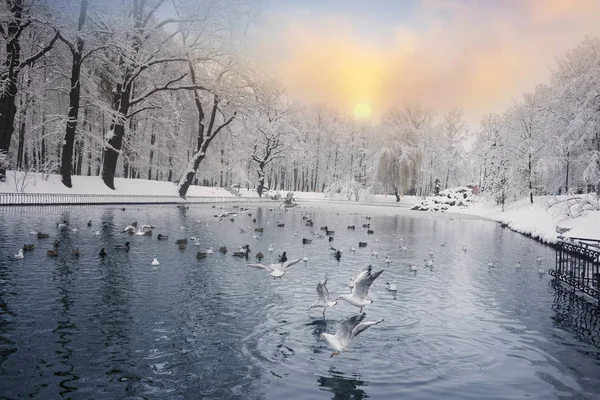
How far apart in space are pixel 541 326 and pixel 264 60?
41.9m

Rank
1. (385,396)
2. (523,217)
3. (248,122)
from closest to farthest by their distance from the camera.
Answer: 1. (385,396)
2. (523,217)
3. (248,122)

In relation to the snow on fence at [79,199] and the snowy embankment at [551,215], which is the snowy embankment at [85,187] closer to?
the snow on fence at [79,199]

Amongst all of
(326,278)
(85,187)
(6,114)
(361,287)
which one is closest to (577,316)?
(361,287)

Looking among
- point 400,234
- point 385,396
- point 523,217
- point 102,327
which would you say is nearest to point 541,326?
point 385,396

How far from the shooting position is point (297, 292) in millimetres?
12281

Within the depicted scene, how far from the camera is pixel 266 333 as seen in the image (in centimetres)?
891

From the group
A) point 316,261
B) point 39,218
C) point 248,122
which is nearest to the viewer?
point 316,261

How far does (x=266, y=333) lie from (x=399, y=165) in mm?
63012

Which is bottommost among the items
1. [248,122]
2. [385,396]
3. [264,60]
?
[385,396]

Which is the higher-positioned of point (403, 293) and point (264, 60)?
point (264, 60)

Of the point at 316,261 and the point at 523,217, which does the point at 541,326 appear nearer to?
the point at 316,261

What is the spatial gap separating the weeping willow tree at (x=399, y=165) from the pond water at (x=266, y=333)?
176ft

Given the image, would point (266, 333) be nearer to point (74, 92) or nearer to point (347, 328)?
point (347, 328)

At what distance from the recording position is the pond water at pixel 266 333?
670cm
